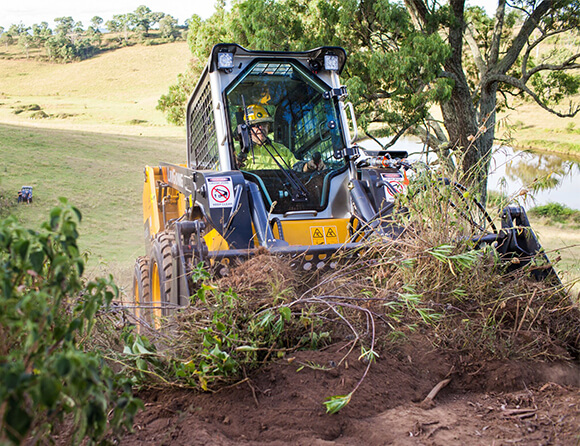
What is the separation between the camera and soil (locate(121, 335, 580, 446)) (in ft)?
8.92

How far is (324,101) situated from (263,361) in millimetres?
3358

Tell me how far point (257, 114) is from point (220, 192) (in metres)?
1.32

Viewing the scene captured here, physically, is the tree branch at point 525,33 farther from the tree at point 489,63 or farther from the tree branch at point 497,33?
the tree branch at point 497,33

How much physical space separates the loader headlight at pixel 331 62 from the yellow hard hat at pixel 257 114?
2.56 ft

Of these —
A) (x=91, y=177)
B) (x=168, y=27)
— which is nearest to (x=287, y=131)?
(x=91, y=177)

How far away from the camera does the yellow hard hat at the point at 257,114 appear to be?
18.3 feet

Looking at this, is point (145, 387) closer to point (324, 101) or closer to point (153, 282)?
point (153, 282)

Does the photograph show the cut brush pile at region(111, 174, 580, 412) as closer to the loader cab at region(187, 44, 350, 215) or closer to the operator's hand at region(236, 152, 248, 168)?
the loader cab at region(187, 44, 350, 215)

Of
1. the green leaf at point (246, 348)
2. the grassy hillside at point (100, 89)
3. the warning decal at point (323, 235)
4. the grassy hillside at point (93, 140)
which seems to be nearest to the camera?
the green leaf at point (246, 348)

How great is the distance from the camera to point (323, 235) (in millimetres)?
5176

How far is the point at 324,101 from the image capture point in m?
5.87

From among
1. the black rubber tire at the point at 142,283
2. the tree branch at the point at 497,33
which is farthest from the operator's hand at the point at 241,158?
the tree branch at the point at 497,33

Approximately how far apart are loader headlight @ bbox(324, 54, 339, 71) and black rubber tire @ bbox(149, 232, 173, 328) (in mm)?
2356

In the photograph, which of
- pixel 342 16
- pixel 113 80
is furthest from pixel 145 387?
pixel 113 80
